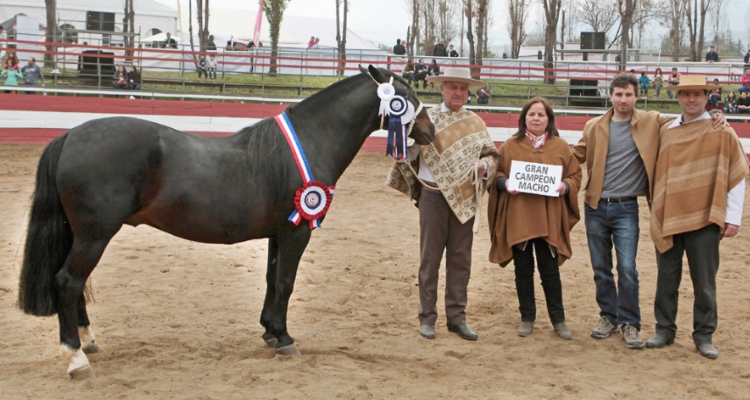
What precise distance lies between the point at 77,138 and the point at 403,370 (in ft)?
7.92

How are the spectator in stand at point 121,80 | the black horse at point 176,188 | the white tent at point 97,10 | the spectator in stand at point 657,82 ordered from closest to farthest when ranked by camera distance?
the black horse at point 176,188 → the spectator in stand at point 121,80 → the spectator in stand at point 657,82 → the white tent at point 97,10

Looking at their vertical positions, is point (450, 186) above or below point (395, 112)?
below

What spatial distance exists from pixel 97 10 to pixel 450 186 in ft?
104

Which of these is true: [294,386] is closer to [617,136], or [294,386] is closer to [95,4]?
[617,136]

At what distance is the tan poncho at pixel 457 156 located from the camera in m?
4.98

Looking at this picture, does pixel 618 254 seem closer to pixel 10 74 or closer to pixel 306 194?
pixel 306 194

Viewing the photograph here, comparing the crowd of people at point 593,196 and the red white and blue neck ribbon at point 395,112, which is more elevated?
the red white and blue neck ribbon at point 395,112

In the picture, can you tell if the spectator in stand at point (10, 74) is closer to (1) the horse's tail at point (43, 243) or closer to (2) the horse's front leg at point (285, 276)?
(1) the horse's tail at point (43, 243)

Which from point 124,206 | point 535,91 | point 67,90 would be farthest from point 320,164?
point 535,91

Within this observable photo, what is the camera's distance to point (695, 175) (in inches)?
186

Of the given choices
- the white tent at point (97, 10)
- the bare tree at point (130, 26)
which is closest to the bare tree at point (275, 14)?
the bare tree at point (130, 26)

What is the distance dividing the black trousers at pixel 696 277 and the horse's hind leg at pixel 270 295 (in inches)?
108

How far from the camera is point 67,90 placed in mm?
15734

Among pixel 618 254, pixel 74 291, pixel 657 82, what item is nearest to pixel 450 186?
pixel 618 254
